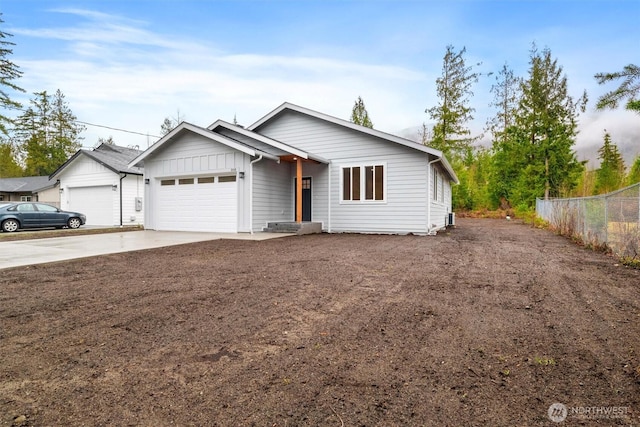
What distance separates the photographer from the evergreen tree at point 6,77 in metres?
26.9

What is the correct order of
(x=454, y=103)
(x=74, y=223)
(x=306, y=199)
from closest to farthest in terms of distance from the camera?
(x=306, y=199), (x=74, y=223), (x=454, y=103)

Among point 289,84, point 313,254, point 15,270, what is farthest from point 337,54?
point 15,270

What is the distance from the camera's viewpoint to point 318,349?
2.54m

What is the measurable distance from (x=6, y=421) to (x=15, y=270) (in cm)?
526

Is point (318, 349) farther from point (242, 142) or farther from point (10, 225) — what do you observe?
point (10, 225)

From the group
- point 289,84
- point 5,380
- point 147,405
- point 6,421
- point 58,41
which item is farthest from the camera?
point 289,84

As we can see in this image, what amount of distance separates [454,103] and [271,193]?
20418 millimetres

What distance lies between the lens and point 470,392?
6.35ft

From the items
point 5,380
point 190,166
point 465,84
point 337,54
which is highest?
point 465,84

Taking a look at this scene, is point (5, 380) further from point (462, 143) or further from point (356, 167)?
point (462, 143)

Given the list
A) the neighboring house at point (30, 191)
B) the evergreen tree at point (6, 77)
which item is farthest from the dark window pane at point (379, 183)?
the evergreen tree at point (6, 77)

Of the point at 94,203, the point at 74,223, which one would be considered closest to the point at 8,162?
the point at 94,203

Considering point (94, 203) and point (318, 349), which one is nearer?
point (318, 349)

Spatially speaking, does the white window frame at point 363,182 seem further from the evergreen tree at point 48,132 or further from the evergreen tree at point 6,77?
the evergreen tree at point 48,132
